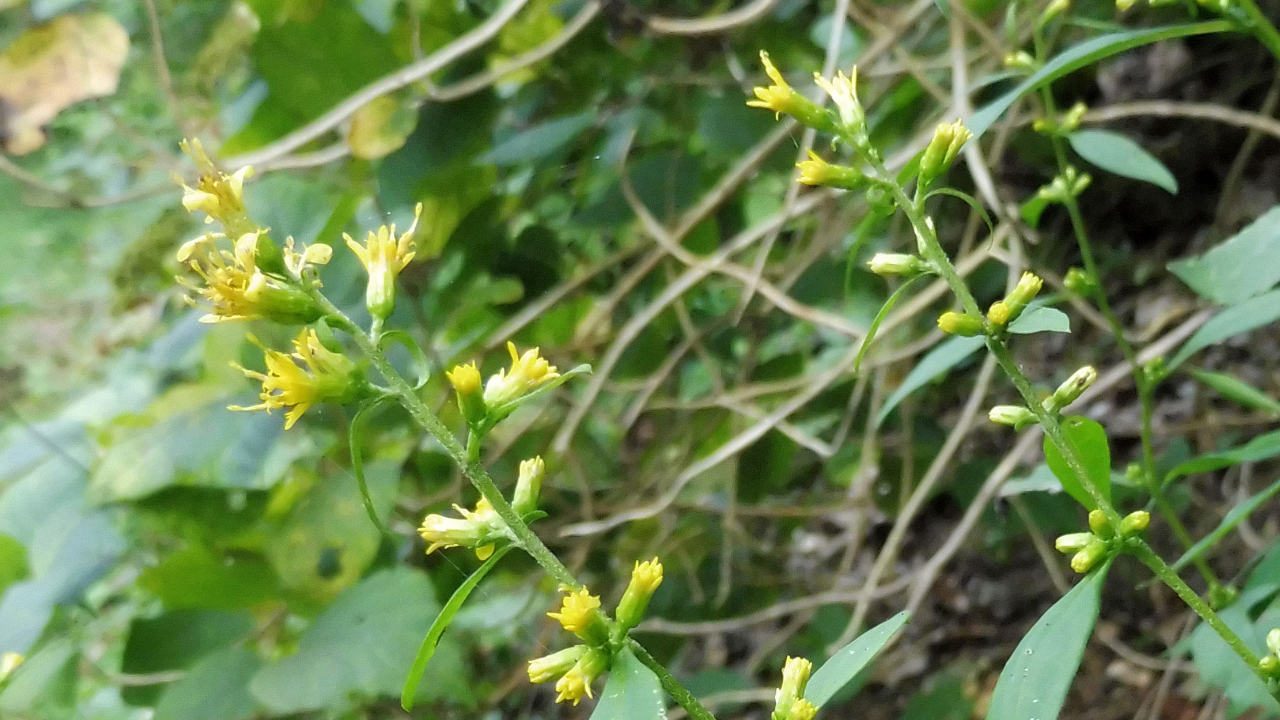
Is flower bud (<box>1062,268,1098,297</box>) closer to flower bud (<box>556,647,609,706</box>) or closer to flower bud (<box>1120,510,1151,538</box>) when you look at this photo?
flower bud (<box>1120,510,1151,538</box>)

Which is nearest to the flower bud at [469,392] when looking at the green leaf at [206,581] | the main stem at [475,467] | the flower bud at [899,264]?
the main stem at [475,467]

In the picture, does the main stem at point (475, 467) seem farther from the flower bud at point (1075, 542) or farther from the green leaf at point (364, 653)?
the green leaf at point (364, 653)

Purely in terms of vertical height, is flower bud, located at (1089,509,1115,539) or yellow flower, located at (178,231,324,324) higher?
yellow flower, located at (178,231,324,324)

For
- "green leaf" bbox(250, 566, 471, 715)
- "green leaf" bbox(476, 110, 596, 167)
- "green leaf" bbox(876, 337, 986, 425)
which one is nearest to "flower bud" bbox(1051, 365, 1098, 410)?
"green leaf" bbox(876, 337, 986, 425)

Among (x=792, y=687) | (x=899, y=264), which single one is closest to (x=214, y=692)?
(x=792, y=687)

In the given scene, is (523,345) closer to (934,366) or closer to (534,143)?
(534,143)
